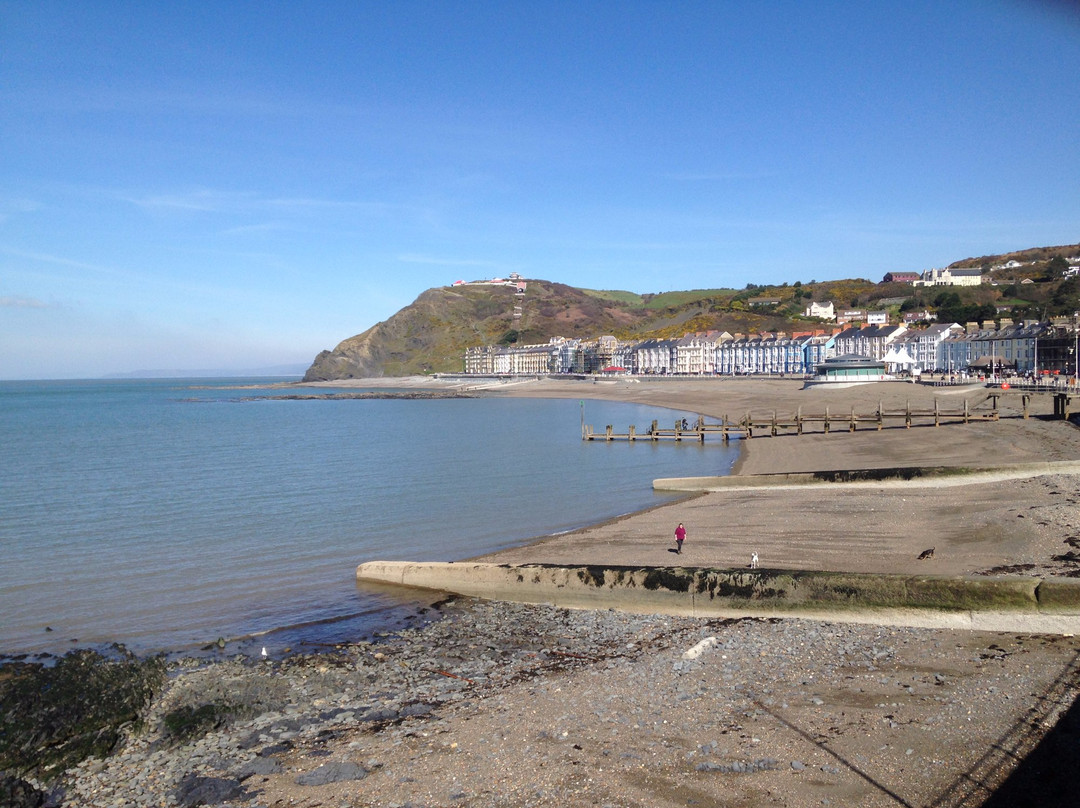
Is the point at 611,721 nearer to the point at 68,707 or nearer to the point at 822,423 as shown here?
the point at 68,707

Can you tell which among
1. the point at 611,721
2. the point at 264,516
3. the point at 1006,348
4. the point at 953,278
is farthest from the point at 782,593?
the point at 953,278

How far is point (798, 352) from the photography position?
4341 inches

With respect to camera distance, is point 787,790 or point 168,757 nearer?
point 787,790

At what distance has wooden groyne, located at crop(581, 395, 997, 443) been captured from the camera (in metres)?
36.6

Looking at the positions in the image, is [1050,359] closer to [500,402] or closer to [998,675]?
[500,402]

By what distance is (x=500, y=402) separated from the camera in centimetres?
9644

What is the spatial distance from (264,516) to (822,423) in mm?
32017

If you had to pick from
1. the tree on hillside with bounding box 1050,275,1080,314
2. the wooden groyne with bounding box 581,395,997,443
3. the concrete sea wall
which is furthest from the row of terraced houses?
the concrete sea wall

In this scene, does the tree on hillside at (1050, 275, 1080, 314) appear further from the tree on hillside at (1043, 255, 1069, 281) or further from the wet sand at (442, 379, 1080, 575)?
the wet sand at (442, 379, 1080, 575)

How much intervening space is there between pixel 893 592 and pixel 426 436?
44182 mm

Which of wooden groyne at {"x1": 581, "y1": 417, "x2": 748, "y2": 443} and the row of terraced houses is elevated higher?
the row of terraced houses

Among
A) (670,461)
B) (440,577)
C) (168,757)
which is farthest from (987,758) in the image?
(670,461)

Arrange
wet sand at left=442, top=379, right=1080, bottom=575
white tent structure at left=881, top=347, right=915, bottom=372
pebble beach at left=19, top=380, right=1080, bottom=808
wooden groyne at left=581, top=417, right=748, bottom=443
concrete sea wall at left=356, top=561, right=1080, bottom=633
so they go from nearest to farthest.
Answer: pebble beach at left=19, top=380, right=1080, bottom=808 → concrete sea wall at left=356, top=561, right=1080, bottom=633 → wet sand at left=442, top=379, right=1080, bottom=575 → wooden groyne at left=581, top=417, right=748, bottom=443 → white tent structure at left=881, top=347, right=915, bottom=372

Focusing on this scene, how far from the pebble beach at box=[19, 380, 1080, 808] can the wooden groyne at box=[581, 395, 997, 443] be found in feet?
76.8
